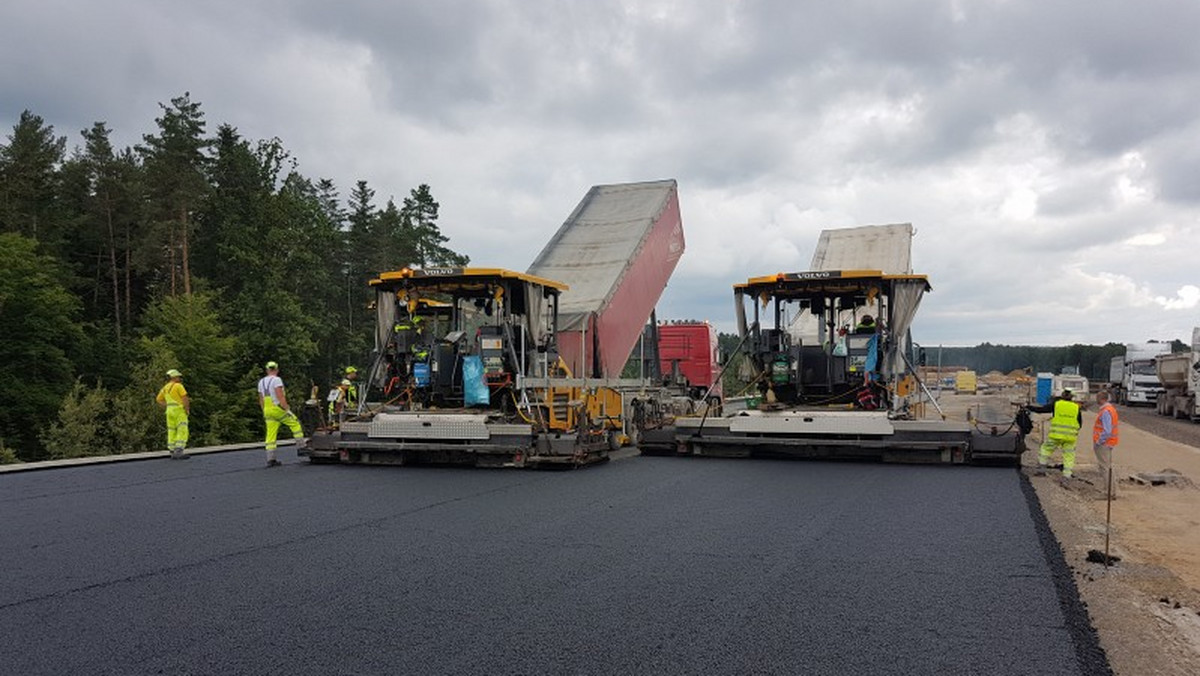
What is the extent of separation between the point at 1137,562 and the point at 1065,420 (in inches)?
189

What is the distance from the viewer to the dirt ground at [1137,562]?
3.43 m

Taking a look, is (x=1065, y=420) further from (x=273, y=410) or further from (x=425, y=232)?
(x=425, y=232)

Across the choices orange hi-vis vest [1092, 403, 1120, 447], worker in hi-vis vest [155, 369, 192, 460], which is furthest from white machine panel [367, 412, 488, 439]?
orange hi-vis vest [1092, 403, 1120, 447]

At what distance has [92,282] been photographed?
30.4 m

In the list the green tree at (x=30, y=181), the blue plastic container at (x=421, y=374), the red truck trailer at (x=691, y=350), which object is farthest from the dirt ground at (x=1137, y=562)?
the green tree at (x=30, y=181)

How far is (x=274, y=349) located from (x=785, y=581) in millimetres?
29510

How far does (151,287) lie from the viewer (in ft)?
103

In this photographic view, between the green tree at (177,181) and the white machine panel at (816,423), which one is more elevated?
the green tree at (177,181)

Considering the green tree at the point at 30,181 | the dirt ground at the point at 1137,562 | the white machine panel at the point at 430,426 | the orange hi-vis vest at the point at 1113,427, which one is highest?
the green tree at the point at 30,181

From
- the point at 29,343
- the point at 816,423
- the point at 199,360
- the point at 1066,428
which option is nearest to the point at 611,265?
the point at 816,423

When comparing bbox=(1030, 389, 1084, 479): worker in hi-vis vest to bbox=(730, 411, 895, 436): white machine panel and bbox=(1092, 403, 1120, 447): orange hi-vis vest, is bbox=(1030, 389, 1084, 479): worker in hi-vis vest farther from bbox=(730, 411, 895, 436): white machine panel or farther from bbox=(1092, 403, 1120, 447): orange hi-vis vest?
bbox=(730, 411, 895, 436): white machine panel

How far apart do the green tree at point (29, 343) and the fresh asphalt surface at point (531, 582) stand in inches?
804

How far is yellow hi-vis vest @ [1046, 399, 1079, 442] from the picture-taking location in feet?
31.9

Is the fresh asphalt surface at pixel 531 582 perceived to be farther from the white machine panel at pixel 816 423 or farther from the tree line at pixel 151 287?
the tree line at pixel 151 287
